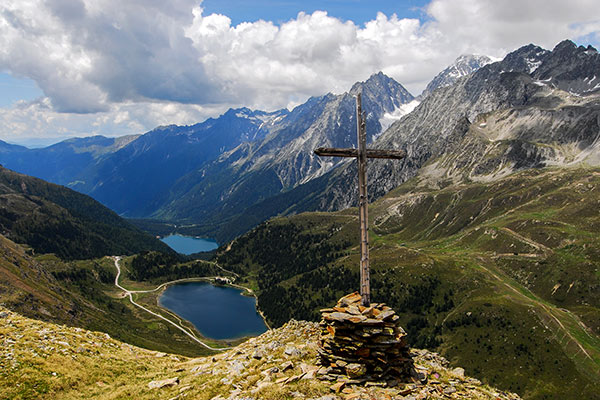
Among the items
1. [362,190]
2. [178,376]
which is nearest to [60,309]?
[178,376]

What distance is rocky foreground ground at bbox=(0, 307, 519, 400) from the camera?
1906cm

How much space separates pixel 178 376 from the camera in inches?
1080

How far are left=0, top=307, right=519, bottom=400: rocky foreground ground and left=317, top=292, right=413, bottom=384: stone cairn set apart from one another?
0.75 meters

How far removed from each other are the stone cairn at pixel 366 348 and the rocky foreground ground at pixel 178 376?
754 mm

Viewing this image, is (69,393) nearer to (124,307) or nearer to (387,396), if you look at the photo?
(387,396)

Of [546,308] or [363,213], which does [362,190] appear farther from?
[546,308]

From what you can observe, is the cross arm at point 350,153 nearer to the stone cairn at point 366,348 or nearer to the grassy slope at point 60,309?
the stone cairn at point 366,348

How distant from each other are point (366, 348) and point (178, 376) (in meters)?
15.1

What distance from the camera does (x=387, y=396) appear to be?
17.8 meters

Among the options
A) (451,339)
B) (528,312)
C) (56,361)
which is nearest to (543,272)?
(528,312)

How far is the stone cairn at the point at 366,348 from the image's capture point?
65.6 feet

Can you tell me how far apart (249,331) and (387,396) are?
189m

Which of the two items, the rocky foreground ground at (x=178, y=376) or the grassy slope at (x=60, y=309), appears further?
the grassy slope at (x=60, y=309)

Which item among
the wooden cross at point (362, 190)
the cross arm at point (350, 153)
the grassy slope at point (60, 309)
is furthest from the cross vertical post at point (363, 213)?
the grassy slope at point (60, 309)
